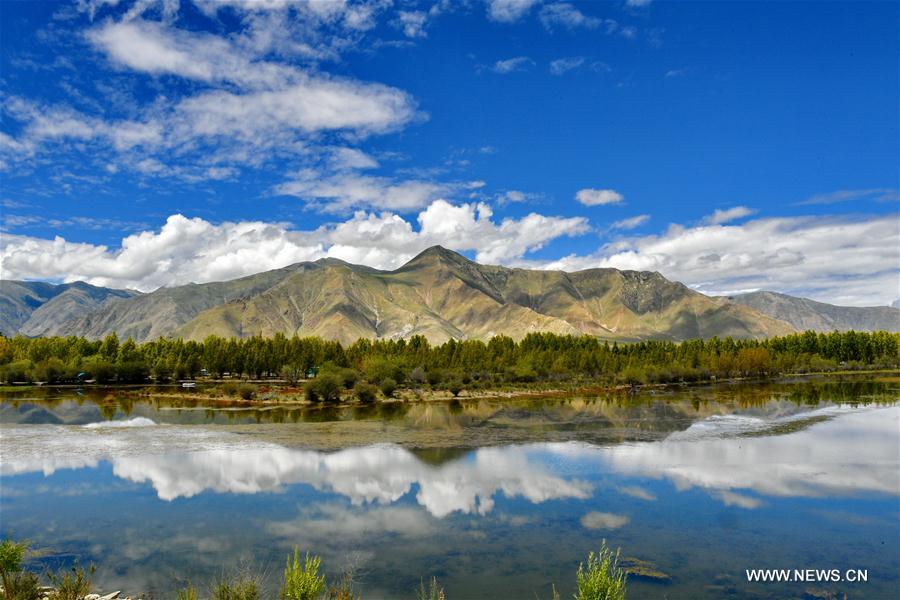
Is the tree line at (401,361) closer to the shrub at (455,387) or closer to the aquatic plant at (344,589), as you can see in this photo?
the shrub at (455,387)

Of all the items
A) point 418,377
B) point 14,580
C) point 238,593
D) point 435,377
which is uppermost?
point 435,377

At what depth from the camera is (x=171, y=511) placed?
30.5 m

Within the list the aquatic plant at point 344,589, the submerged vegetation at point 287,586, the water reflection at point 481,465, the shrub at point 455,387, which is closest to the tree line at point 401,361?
the shrub at point 455,387

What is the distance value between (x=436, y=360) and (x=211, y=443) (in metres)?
89.1

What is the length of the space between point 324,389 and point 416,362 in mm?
45767

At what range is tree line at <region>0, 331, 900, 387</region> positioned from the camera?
4833 inches

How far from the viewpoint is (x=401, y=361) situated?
5044 inches

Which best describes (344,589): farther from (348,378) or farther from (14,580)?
(348,378)

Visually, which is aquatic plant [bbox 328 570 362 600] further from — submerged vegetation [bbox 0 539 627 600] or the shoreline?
the shoreline

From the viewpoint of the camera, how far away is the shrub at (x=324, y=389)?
91.1 meters

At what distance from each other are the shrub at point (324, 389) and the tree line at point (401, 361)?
20489 millimetres

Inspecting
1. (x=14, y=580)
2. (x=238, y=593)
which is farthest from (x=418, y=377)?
(x=238, y=593)

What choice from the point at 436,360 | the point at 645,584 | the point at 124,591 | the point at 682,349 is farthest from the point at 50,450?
the point at 682,349

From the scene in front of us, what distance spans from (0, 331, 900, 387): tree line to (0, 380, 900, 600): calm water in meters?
62.3
